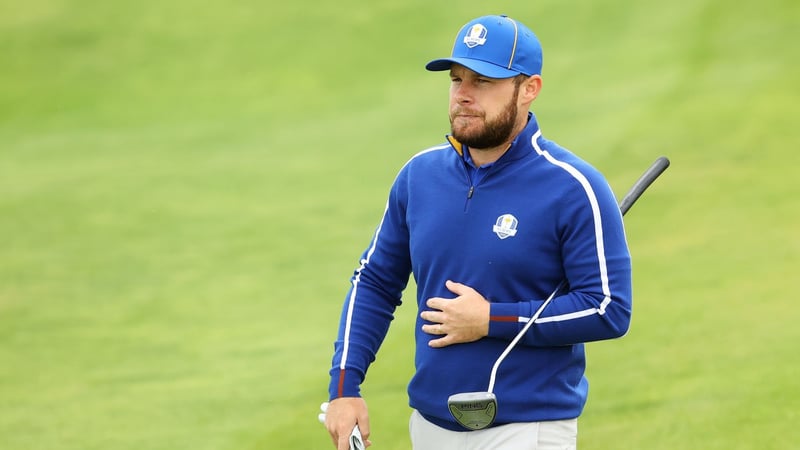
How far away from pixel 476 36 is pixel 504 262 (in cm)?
74

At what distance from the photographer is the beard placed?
410 centimetres

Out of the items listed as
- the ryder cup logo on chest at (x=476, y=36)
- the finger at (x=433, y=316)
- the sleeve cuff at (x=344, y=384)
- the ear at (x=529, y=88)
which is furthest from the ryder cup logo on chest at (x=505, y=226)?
the sleeve cuff at (x=344, y=384)

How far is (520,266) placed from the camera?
13.2 feet

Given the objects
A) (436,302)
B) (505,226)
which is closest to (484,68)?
(505,226)

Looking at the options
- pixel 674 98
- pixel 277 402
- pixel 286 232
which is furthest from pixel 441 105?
pixel 277 402

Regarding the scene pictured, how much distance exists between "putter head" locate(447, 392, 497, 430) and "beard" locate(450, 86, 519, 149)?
80 cm

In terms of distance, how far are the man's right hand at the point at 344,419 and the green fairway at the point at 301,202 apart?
130 inches

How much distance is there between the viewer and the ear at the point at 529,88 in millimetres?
4207

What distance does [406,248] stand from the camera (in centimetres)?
450

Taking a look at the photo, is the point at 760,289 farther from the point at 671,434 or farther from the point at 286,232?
the point at 286,232

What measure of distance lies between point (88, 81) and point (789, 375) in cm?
1256

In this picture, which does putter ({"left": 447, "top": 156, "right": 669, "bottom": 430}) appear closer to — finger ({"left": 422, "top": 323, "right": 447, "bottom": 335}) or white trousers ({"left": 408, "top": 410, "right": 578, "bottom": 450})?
white trousers ({"left": 408, "top": 410, "right": 578, "bottom": 450})

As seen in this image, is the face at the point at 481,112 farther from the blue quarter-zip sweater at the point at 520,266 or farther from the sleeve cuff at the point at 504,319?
the sleeve cuff at the point at 504,319

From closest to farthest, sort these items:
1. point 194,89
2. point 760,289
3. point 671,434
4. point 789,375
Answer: point 671,434 → point 789,375 → point 760,289 → point 194,89
